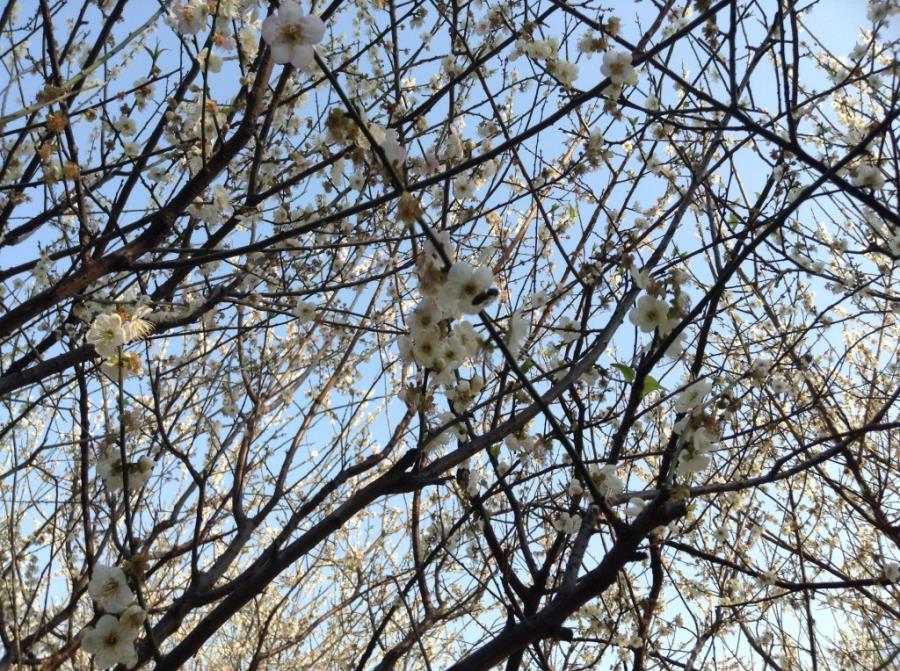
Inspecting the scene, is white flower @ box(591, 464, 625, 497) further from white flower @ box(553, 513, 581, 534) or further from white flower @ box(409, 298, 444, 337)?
white flower @ box(409, 298, 444, 337)

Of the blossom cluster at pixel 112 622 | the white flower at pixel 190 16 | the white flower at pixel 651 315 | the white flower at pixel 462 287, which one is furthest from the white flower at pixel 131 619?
the white flower at pixel 190 16

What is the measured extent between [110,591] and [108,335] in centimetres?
62

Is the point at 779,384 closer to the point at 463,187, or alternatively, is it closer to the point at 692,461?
the point at 463,187

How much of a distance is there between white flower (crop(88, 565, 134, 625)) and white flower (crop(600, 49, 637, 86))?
1.87 meters

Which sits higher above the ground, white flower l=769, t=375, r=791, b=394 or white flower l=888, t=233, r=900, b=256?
white flower l=888, t=233, r=900, b=256

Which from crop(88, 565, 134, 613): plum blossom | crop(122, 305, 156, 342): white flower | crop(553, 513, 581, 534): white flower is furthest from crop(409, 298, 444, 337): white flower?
crop(553, 513, 581, 534): white flower

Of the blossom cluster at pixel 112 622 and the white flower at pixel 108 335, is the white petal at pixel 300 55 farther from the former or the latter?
the blossom cluster at pixel 112 622

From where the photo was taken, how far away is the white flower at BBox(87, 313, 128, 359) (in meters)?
1.78

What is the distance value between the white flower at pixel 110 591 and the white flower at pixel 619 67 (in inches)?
73.7

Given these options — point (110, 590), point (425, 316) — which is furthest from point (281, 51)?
point (110, 590)

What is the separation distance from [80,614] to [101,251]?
18.2 ft

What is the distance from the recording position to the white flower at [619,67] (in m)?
2.13

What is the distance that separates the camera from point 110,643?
1.69 meters

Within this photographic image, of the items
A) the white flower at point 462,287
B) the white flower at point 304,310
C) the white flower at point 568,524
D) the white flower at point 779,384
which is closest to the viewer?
the white flower at point 462,287
